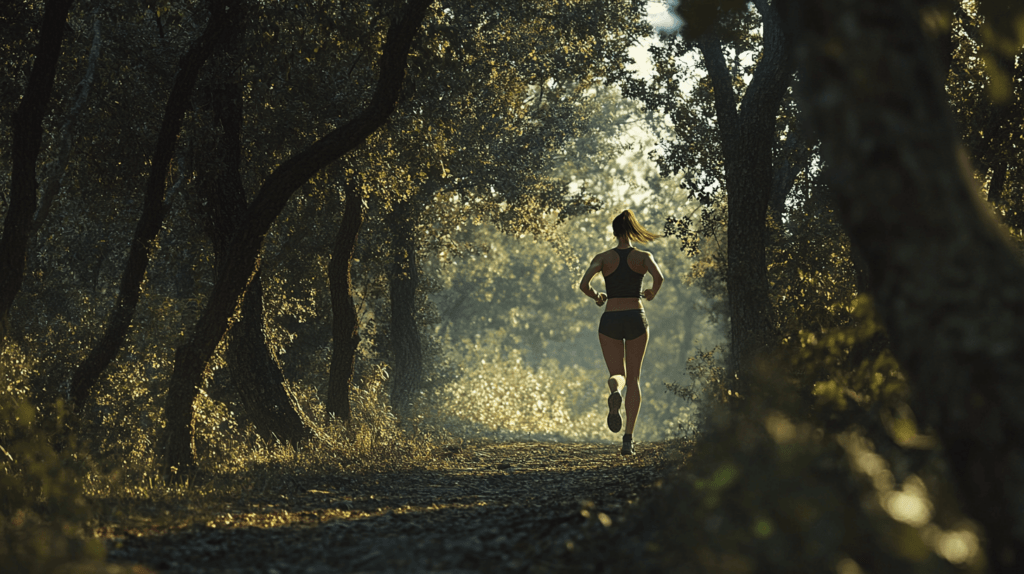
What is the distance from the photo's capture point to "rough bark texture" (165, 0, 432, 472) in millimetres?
8242

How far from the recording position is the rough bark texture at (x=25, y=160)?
7.25 metres

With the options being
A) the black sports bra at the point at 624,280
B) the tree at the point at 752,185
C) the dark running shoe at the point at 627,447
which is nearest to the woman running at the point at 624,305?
the black sports bra at the point at 624,280

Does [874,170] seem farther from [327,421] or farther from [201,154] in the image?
[327,421]

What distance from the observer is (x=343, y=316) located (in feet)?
41.7

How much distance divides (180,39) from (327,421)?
5.69 m

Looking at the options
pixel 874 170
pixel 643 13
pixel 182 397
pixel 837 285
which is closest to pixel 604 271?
pixel 837 285

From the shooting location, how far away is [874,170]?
2.47 m

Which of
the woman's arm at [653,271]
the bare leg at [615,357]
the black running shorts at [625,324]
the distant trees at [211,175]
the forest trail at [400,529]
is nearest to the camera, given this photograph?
the forest trail at [400,529]

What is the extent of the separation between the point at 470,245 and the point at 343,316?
564 inches

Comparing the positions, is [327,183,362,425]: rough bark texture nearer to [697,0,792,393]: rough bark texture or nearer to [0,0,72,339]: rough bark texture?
[0,0,72,339]: rough bark texture

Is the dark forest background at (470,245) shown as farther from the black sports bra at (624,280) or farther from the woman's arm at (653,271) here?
the black sports bra at (624,280)

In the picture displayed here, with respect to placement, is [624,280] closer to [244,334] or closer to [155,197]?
[244,334]

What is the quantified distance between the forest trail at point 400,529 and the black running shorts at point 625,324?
1.87m

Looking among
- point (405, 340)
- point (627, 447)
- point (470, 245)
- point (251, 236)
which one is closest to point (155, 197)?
point (251, 236)
